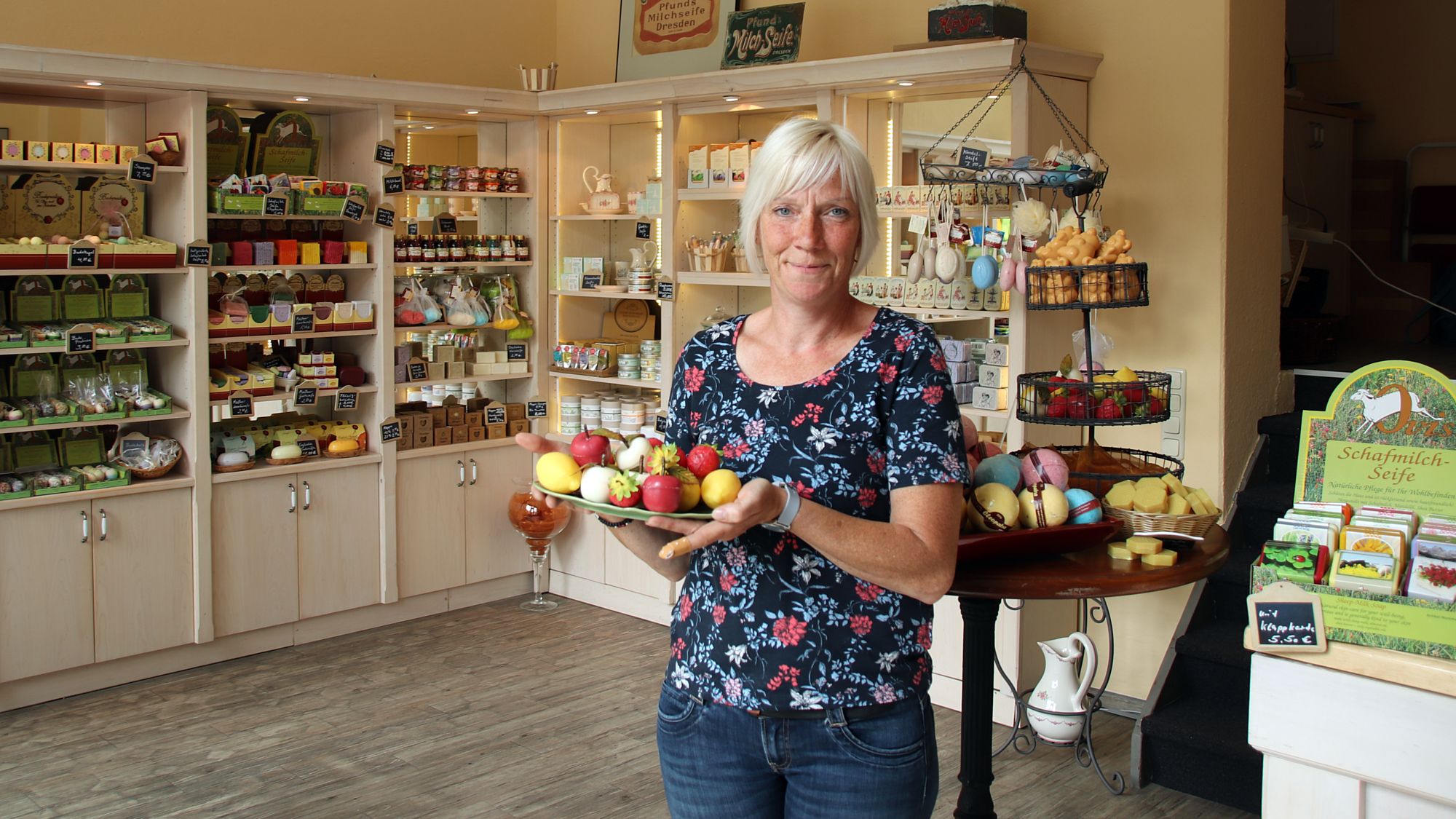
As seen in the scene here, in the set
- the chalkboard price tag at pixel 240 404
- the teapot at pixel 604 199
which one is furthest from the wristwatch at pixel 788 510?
the teapot at pixel 604 199

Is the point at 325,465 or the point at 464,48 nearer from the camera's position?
the point at 325,465

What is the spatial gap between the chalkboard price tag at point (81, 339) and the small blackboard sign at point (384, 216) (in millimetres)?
1242

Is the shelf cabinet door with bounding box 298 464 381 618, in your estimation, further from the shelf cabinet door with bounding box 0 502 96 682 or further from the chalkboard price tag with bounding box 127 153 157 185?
the chalkboard price tag with bounding box 127 153 157 185

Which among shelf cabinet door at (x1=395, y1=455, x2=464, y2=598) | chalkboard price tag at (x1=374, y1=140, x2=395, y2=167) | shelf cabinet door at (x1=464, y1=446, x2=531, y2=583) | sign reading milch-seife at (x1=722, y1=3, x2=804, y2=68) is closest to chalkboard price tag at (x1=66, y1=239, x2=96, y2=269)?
chalkboard price tag at (x1=374, y1=140, x2=395, y2=167)

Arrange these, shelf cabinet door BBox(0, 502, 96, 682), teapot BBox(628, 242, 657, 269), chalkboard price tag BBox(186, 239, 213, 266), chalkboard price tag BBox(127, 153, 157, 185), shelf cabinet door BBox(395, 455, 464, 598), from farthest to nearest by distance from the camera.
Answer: teapot BBox(628, 242, 657, 269) → shelf cabinet door BBox(395, 455, 464, 598) → chalkboard price tag BBox(186, 239, 213, 266) → chalkboard price tag BBox(127, 153, 157, 185) → shelf cabinet door BBox(0, 502, 96, 682)

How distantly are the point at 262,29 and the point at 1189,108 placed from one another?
402 centimetres

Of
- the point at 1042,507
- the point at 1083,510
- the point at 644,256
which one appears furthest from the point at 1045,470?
the point at 644,256

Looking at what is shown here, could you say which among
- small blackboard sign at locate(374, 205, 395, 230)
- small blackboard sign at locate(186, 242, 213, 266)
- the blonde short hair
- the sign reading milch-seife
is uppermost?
the sign reading milch-seife

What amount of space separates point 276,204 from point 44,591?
174 cm

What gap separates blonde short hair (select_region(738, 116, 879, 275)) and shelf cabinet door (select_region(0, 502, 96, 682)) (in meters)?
3.92

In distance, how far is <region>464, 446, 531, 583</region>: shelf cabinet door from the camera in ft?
20.1

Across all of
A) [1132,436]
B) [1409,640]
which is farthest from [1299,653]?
Result: [1132,436]

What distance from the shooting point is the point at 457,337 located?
612 centimetres

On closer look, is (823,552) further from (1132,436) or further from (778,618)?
(1132,436)
